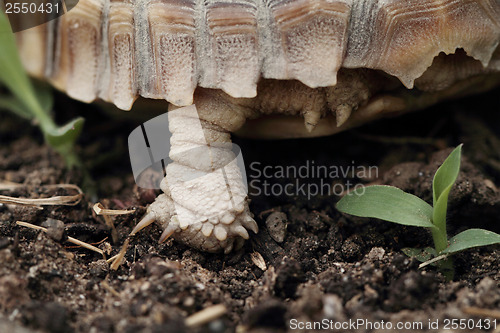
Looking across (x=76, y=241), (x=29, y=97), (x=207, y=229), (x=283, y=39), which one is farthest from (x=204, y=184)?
(x=29, y=97)

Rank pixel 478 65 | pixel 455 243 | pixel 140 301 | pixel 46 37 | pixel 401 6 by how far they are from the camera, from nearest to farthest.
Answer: pixel 140 301
pixel 455 243
pixel 401 6
pixel 478 65
pixel 46 37

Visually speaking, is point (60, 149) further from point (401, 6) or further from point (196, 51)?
point (401, 6)

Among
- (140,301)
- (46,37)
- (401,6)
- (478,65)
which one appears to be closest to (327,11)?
(401,6)

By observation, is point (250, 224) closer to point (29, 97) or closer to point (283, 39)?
point (283, 39)

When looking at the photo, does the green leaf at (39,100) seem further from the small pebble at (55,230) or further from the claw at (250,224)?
the claw at (250,224)

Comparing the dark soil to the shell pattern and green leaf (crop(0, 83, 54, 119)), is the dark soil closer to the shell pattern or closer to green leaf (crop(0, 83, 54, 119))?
green leaf (crop(0, 83, 54, 119))

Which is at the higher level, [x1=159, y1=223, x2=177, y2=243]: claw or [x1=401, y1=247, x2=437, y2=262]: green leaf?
[x1=159, y1=223, x2=177, y2=243]: claw

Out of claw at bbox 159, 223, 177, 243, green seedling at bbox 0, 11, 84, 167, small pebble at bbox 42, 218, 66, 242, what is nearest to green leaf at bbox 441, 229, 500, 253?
claw at bbox 159, 223, 177, 243
